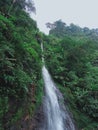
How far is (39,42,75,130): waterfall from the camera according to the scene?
31.6 ft

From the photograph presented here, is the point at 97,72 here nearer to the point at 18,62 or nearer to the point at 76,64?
the point at 76,64

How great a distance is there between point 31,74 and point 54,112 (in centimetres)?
245

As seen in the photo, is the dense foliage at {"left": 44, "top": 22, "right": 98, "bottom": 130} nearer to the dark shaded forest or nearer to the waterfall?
the dark shaded forest

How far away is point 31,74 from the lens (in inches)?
357

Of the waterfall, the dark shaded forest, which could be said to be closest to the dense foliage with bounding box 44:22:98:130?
the dark shaded forest

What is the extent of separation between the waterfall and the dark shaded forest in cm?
60

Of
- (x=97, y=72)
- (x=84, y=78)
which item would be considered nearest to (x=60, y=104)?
(x=84, y=78)

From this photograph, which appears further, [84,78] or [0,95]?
[84,78]

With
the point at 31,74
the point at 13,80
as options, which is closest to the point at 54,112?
the point at 31,74

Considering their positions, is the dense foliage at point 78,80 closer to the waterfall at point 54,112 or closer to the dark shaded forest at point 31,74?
the dark shaded forest at point 31,74

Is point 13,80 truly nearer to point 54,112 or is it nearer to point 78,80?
point 54,112

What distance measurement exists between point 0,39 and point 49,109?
4.25 metres

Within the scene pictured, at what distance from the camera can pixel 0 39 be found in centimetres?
760

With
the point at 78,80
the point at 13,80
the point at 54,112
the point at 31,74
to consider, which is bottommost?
the point at 54,112
